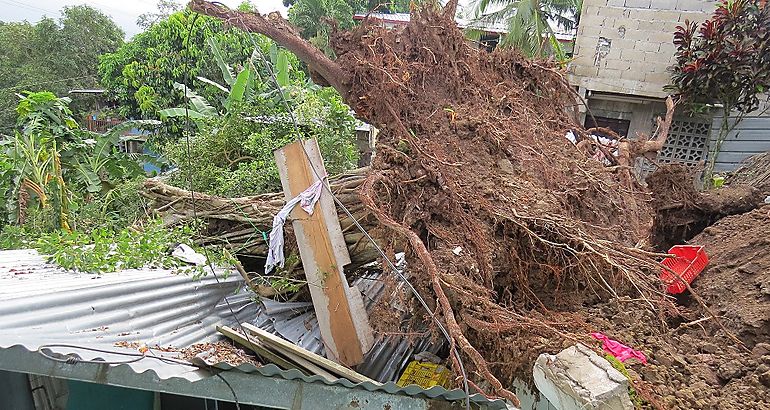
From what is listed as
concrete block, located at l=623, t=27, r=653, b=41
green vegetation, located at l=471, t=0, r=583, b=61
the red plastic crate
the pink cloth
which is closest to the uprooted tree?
the pink cloth

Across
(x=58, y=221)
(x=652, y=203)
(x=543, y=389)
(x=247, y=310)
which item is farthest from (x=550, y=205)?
(x=58, y=221)

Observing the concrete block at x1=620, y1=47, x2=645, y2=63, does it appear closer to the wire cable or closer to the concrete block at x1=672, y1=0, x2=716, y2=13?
the concrete block at x1=672, y1=0, x2=716, y2=13

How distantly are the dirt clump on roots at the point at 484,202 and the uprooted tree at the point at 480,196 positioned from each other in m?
0.01

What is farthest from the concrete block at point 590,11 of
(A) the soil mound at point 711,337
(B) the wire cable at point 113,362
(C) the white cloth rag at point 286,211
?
(B) the wire cable at point 113,362

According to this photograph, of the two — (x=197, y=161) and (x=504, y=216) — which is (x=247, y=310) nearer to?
(x=504, y=216)

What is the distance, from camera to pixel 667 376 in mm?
2287

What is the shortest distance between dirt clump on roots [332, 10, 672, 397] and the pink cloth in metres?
0.19

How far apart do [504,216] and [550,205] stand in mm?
470

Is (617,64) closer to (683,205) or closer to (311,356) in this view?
(683,205)

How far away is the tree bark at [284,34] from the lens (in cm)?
403

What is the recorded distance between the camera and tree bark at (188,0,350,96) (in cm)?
403

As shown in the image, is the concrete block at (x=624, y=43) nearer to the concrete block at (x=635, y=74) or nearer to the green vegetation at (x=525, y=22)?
the concrete block at (x=635, y=74)

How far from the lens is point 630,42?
944cm

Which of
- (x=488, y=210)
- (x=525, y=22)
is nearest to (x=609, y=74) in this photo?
(x=525, y=22)
